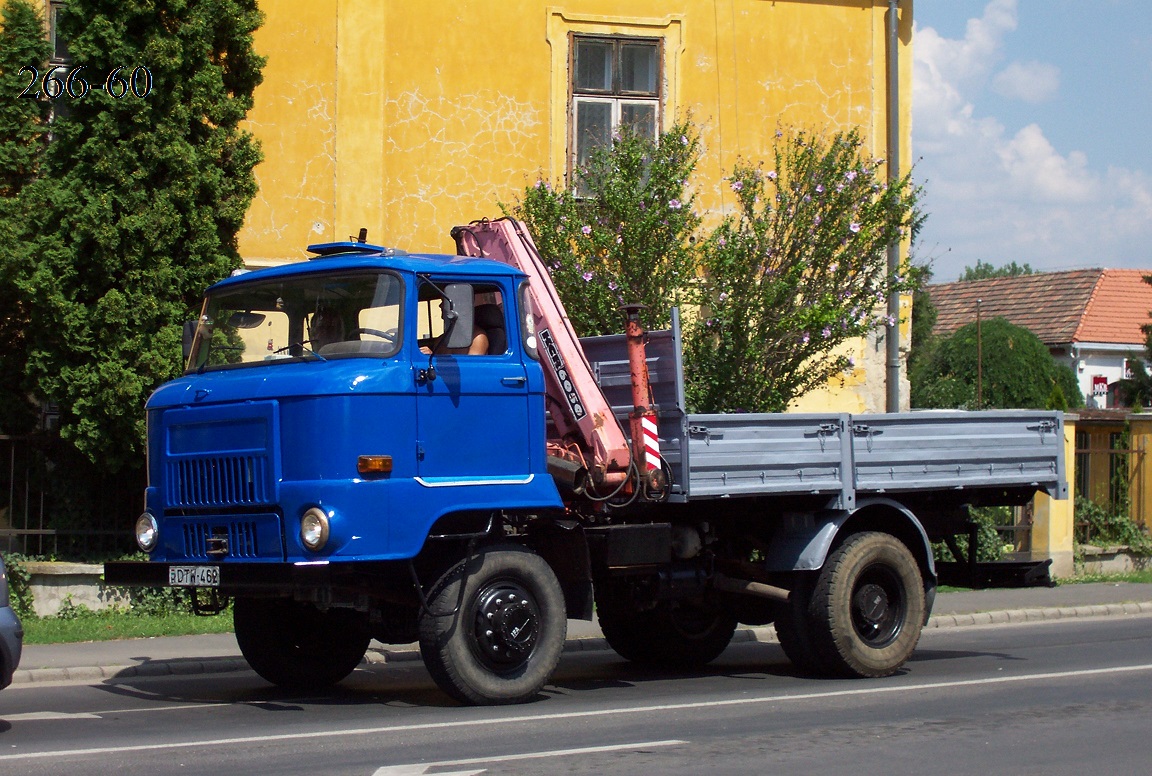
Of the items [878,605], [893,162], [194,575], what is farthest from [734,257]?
[194,575]

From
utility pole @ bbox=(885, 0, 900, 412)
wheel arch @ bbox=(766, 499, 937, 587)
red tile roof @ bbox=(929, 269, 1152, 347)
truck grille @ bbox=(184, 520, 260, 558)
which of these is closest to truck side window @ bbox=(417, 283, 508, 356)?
truck grille @ bbox=(184, 520, 260, 558)

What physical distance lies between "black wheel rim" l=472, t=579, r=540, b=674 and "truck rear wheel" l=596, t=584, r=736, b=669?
7.57 ft

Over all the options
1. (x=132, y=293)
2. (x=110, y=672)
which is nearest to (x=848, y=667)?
(x=110, y=672)

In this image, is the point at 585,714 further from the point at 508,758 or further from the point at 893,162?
the point at 893,162

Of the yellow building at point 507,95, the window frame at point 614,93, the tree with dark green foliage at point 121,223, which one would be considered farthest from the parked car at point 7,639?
the window frame at point 614,93

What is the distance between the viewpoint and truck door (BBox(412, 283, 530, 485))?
30.3 ft

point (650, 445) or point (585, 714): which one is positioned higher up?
point (650, 445)

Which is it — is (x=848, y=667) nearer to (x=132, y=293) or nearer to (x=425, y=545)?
(x=425, y=545)

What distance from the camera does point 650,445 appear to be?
10312mm

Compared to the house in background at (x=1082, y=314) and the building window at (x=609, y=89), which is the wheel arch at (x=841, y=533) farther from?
the house in background at (x=1082, y=314)

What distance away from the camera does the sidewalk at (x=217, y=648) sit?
11.4 meters

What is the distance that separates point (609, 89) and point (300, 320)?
374 inches

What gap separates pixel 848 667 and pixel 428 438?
3.70 metres

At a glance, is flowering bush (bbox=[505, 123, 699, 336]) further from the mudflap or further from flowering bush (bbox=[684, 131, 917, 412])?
the mudflap
